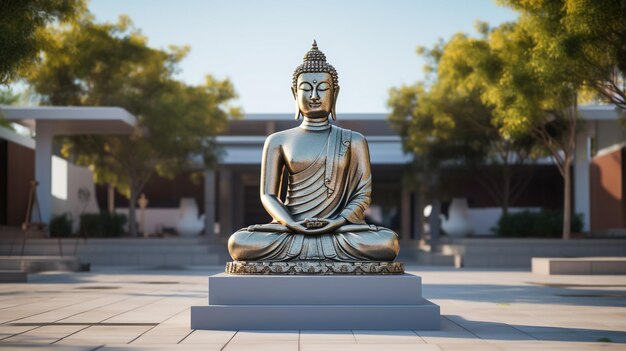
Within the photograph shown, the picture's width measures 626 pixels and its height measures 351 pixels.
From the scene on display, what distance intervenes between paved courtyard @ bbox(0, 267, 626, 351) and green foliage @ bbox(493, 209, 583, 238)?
1373 centimetres

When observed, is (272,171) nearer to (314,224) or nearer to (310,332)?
(314,224)

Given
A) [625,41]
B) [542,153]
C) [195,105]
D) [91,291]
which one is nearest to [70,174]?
[195,105]

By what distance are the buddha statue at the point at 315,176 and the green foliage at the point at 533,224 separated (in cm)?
2111

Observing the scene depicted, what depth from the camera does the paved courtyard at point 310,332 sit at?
7.32m

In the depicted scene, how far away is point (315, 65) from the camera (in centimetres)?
982

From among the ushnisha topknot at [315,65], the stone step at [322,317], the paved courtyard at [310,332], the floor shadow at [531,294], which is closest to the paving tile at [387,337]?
the paved courtyard at [310,332]

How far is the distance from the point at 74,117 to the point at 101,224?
16.4 feet

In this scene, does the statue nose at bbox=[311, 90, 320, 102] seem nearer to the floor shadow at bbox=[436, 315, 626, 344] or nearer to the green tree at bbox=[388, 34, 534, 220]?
the floor shadow at bbox=[436, 315, 626, 344]

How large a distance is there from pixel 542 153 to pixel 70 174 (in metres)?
19.8

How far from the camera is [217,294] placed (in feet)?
28.1

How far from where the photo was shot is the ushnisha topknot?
32.2ft

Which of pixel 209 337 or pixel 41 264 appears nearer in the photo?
pixel 209 337

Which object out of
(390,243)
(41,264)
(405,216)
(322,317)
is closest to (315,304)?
(322,317)

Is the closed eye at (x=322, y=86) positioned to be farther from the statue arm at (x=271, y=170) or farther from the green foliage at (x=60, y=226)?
the green foliage at (x=60, y=226)
